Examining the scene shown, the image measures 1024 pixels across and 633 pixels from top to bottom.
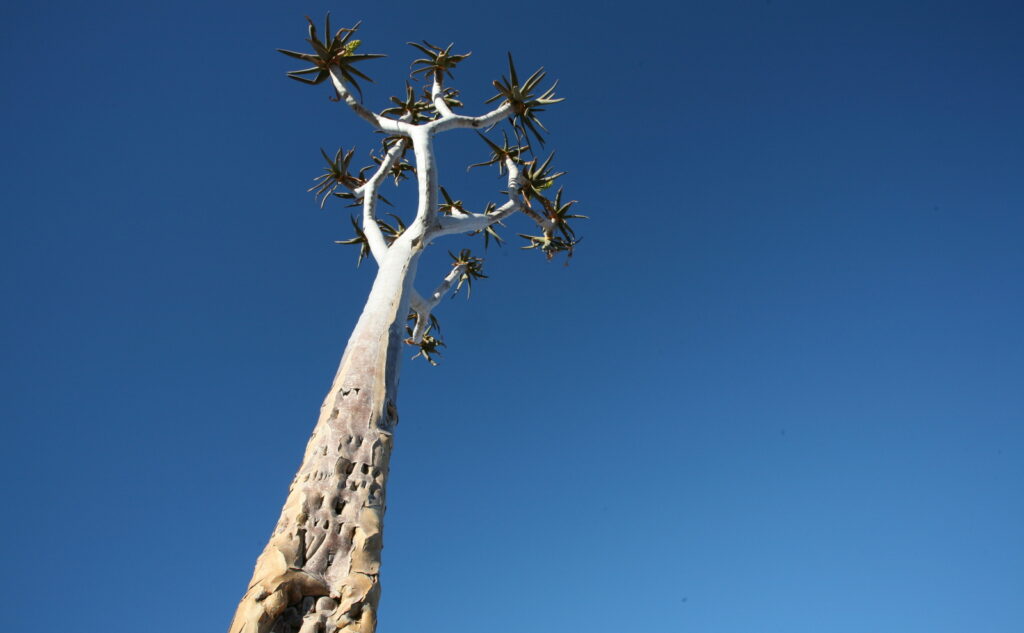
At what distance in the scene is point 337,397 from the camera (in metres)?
4.65

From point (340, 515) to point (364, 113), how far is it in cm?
486

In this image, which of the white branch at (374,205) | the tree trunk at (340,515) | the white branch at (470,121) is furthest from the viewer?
the white branch at (470,121)

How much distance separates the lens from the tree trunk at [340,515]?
348 centimetres

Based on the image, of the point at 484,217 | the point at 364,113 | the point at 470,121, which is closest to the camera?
the point at 364,113

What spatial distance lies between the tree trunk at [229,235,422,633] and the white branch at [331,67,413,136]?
9.18ft

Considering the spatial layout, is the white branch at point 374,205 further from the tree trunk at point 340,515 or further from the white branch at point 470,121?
the tree trunk at point 340,515

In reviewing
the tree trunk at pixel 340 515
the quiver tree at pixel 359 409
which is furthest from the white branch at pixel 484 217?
the tree trunk at pixel 340 515

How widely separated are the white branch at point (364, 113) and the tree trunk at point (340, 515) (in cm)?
280

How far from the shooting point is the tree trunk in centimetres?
348

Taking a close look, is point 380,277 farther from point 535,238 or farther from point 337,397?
point 535,238

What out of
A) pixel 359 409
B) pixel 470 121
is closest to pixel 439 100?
pixel 470 121

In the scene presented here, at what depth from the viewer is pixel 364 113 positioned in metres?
7.17

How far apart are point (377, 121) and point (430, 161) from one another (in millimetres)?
1036

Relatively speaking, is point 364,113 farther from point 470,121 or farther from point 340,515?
point 340,515
